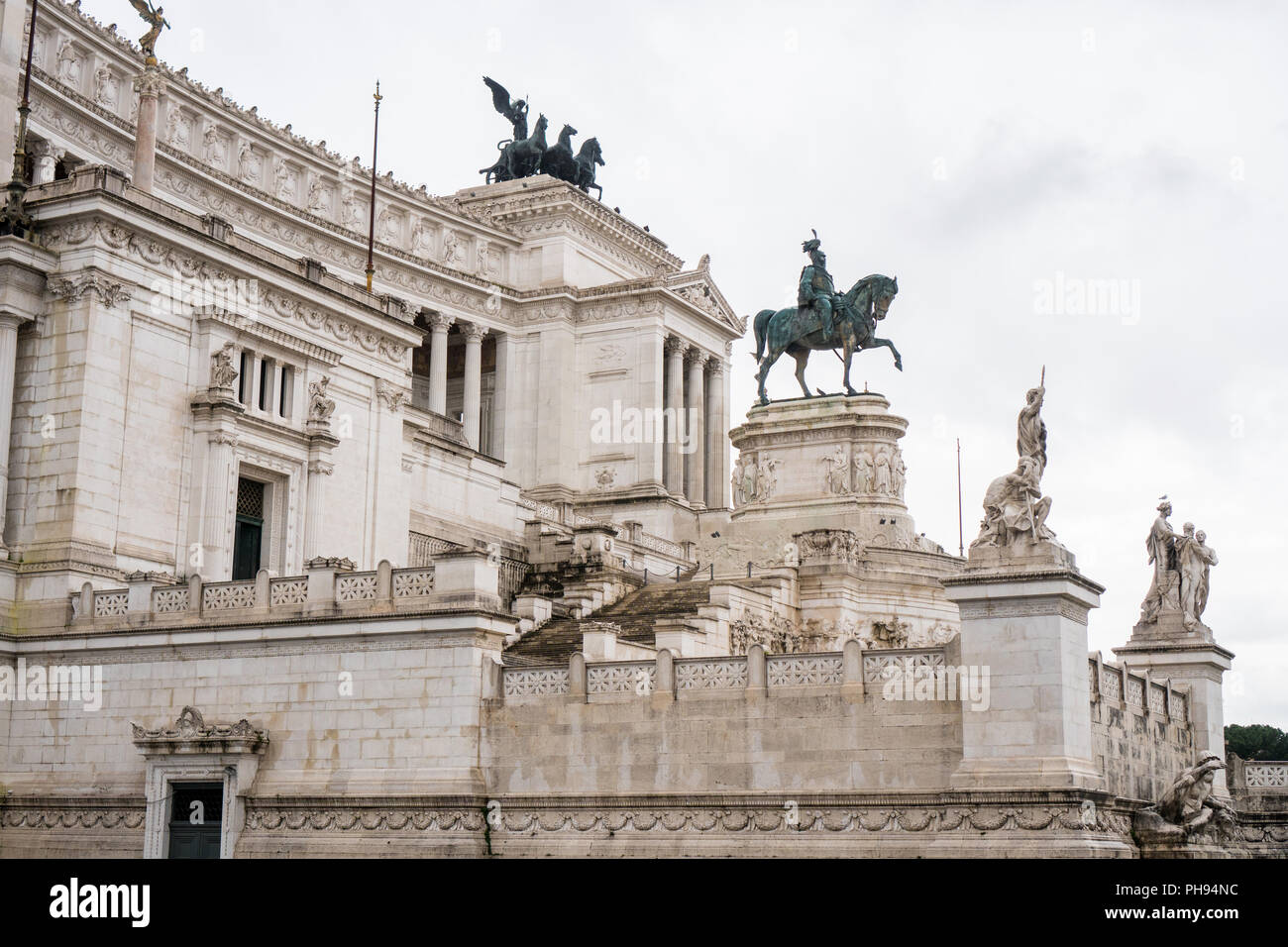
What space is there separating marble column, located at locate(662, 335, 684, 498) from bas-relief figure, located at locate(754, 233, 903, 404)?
18.8 m

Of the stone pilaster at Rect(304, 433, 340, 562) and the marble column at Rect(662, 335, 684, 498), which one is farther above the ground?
the marble column at Rect(662, 335, 684, 498)

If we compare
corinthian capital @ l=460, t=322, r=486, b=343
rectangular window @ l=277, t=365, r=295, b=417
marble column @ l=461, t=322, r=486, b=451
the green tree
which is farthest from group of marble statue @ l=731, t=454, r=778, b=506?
the green tree

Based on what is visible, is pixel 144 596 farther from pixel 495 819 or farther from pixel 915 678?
pixel 915 678

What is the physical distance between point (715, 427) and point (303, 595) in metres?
54.0

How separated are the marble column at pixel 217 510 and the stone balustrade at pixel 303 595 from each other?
4672 millimetres

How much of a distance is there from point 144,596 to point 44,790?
4.80 metres

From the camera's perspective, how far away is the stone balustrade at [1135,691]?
33.1 meters

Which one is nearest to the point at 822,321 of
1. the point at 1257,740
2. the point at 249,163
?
the point at 249,163

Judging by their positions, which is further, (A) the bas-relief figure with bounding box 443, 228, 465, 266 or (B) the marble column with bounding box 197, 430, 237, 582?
(A) the bas-relief figure with bounding box 443, 228, 465, 266

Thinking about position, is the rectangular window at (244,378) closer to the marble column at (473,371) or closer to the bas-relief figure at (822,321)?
the bas-relief figure at (822,321)

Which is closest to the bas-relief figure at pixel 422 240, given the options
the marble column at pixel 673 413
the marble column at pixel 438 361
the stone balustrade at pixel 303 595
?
the marble column at pixel 438 361

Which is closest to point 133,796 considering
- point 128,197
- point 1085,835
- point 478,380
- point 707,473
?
point 128,197

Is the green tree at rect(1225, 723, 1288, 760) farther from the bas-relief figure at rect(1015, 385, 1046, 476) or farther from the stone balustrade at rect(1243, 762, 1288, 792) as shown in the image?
the bas-relief figure at rect(1015, 385, 1046, 476)

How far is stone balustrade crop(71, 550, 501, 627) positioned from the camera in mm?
34250
